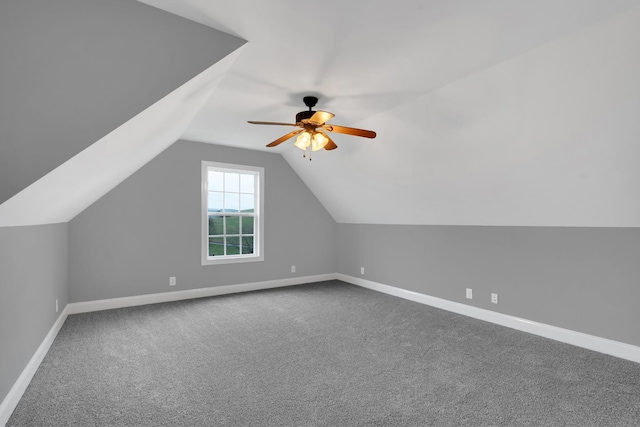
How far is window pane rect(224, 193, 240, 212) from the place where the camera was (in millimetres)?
5398

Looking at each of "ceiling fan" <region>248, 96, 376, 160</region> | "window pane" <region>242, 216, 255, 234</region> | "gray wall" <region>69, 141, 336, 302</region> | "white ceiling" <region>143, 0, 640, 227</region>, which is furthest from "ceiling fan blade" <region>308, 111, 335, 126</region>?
"window pane" <region>242, 216, 255, 234</region>

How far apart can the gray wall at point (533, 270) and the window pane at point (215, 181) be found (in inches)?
112

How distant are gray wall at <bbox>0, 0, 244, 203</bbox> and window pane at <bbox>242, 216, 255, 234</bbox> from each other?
146 inches

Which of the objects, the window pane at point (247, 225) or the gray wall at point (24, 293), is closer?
the gray wall at point (24, 293)

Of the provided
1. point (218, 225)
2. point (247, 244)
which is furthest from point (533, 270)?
point (218, 225)

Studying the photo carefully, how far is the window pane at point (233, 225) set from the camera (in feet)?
17.7

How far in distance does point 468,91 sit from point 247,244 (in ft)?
13.5

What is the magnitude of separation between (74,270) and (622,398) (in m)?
5.52

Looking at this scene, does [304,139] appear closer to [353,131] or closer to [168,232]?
[353,131]

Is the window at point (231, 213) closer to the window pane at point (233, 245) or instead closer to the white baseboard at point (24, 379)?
the window pane at point (233, 245)

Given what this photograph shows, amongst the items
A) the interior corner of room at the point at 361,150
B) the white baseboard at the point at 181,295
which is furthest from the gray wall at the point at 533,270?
the white baseboard at the point at 181,295

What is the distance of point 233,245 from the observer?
5473mm

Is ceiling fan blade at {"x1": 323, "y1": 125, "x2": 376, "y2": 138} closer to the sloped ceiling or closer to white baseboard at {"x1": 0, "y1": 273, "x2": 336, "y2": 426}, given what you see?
the sloped ceiling

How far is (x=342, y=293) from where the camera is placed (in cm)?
533
